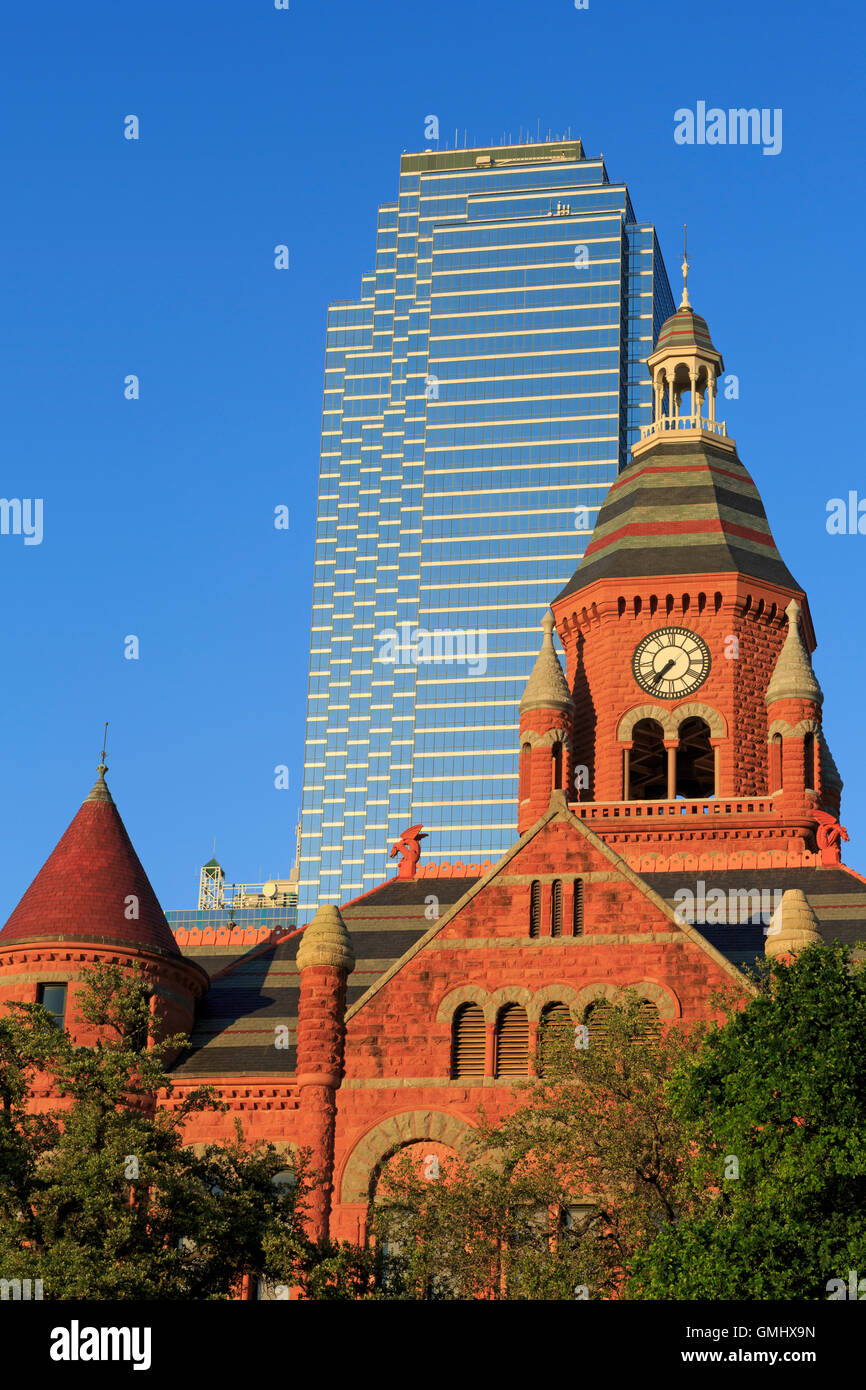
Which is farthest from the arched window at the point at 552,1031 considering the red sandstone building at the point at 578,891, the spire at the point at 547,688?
the spire at the point at 547,688

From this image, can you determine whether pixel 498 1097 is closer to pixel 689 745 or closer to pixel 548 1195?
pixel 548 1195

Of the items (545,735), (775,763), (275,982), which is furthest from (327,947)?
(775,763)

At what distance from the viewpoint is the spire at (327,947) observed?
49.5 m

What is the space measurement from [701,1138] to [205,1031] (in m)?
18.6

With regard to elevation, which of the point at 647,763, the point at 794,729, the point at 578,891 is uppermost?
the point at 647,763

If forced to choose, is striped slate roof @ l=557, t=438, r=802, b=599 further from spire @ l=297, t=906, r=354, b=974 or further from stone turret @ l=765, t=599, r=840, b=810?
spire @ l=297, t=906, r=354, b=974

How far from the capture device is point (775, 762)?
6525 centimetres

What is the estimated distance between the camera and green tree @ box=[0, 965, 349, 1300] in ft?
123

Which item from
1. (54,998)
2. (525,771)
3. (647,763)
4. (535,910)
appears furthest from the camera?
(647,763)

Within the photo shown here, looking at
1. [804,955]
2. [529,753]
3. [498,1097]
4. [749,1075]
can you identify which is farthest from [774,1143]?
[529,753]

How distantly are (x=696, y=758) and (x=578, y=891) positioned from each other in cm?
2109

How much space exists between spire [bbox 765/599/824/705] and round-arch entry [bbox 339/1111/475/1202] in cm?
2246

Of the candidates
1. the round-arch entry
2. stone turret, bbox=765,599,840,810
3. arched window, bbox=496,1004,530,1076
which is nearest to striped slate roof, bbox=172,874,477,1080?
A: the round-arch entry

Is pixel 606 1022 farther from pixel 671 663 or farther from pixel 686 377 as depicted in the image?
pixel 686 377
